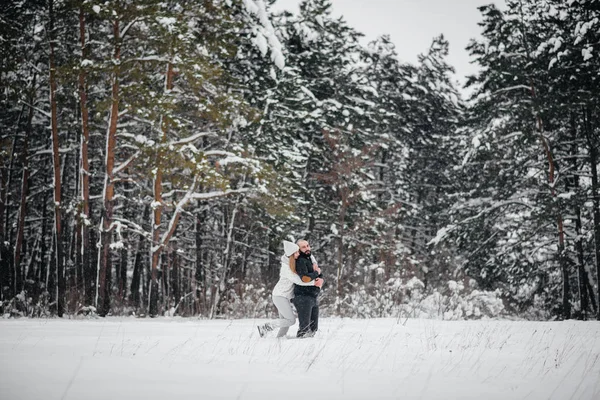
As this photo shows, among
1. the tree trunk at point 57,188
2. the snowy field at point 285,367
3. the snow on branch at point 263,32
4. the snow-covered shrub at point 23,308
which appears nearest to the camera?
the snowy field at point 285,367

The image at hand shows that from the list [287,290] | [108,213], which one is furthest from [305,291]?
[108,213]

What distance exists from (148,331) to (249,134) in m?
10.7

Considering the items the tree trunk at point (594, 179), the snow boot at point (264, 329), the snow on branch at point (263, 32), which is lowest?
the snow boot at point (264, 329)

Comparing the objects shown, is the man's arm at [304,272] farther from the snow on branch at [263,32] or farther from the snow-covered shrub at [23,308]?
the snow on branch at [263,32]

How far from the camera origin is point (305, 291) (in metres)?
7.53

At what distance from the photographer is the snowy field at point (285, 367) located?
3.78 metres

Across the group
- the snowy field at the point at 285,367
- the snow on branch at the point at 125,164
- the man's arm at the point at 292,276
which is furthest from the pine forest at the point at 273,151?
the snowy field at the point at 285,367

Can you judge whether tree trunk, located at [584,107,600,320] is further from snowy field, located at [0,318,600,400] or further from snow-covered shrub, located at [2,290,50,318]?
snow-covered shrub, located at [2,290,50,318]

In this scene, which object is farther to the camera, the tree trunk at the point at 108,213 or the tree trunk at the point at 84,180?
the tree trunk at the point at 84,180

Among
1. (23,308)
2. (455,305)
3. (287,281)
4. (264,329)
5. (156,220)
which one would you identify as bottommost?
(455,305)

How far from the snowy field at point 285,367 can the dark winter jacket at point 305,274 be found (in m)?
0.71

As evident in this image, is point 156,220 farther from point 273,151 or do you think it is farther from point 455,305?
point 455,305

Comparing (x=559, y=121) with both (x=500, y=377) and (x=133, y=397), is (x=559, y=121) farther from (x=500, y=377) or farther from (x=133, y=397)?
(x=133, y=397)

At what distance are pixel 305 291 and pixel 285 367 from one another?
8.94 feet
